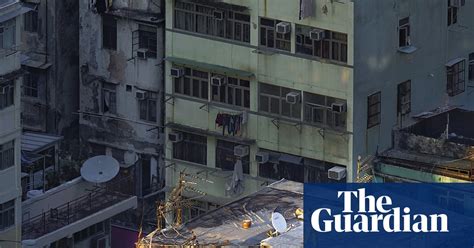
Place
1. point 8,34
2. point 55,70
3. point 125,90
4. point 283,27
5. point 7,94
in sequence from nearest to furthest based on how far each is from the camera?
point 8,34
point 7,94
point 283,27
point 125,90
point 55,70

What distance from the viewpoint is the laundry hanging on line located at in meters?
74.7

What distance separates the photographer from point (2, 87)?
6944cm

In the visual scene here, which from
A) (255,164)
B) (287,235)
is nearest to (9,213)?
(255,164)

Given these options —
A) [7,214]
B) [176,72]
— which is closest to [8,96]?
[7,214]

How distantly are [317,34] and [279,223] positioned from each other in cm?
1312

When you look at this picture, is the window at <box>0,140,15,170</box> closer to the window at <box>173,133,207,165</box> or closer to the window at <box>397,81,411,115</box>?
the window at <box>173,133,207,165</box>

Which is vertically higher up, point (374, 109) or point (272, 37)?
point (272, 37)

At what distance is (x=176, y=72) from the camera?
75.4 m

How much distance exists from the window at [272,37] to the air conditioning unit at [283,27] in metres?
0.24

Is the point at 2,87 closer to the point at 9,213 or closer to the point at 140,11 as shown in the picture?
the point at 9,213

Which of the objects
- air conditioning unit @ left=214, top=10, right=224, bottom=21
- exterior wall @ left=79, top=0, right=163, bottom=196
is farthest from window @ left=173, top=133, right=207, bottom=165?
air conditioning unit @ left=214, top=10, right=224, bottom=21

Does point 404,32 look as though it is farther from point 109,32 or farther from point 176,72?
point 109,32

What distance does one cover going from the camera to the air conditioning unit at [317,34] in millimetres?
72250

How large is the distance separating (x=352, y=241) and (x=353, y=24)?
17.8 meters
